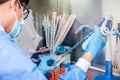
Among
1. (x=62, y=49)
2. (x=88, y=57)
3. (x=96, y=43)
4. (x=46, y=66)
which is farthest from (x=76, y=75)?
(x=62, y=49)

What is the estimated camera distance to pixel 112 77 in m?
1.33

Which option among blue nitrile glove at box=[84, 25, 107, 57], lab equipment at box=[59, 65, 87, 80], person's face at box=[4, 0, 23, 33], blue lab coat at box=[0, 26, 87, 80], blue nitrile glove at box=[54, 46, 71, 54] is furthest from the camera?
blue nitrile glove at box=[54, 46, 71, 54]

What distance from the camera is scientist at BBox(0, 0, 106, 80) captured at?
0.81m

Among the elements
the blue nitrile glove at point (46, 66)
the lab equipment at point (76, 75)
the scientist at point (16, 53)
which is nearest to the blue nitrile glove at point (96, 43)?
the scientist at point (16, 53)

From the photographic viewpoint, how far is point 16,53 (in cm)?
84

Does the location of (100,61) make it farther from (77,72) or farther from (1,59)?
(1,59)

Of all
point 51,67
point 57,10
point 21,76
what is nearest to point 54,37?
point 57,10

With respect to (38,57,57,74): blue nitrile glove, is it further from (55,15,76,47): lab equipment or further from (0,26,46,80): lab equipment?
(0,26,46,80): lab equipment

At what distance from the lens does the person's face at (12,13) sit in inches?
37.9

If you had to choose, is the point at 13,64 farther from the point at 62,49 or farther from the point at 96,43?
the point at 62,49

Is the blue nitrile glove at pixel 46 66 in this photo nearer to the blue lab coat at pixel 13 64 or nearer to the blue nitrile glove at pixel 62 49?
the blue nitrile glove at pixel 62 49

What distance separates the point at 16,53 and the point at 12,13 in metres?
0.24

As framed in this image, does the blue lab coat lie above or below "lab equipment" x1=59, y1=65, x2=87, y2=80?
above

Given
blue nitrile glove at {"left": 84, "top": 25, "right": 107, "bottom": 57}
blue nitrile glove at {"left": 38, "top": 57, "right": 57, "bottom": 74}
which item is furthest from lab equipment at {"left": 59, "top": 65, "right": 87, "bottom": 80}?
blue nitrile glove at {"left": 38, "top": 57, "right": 57, "bottom": 74}
